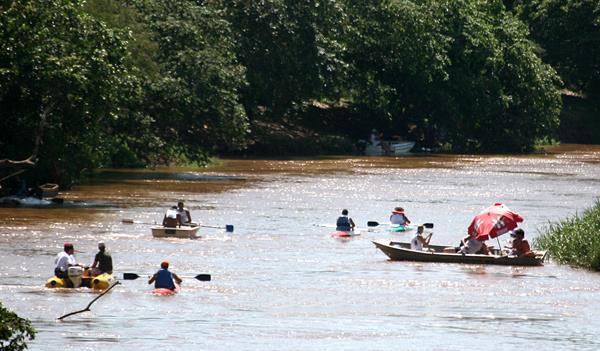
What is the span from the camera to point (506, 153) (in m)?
95.8

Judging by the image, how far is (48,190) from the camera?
53.8 meters

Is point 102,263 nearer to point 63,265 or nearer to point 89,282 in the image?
point 89,282

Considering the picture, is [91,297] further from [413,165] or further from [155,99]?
[413,165]

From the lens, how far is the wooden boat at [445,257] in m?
40.7

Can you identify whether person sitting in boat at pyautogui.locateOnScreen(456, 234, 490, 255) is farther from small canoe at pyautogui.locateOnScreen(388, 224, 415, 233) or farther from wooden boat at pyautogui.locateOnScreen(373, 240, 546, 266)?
→ small canoe at pyautogui.locateOnScreen(388, 224, 415, 233)

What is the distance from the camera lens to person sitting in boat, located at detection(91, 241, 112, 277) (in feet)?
118

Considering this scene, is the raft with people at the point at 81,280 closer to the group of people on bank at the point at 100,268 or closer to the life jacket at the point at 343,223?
the group of people on bank at the point at 100,268

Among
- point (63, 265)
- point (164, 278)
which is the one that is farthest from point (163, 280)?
point (63, 265)

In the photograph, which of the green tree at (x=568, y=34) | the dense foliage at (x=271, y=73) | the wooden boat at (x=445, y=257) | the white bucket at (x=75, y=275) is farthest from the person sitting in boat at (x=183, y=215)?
the green tree at (x=568, y=34)

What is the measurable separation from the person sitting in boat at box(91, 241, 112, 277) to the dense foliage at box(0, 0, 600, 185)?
42.4 feet

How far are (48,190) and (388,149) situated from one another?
4057cm

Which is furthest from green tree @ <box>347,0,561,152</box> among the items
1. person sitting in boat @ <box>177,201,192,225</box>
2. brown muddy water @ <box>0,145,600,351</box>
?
person sitting in boat @ <box>177,201,192,225</box>

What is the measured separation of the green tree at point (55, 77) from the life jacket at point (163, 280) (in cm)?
1416

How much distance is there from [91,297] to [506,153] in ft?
209
